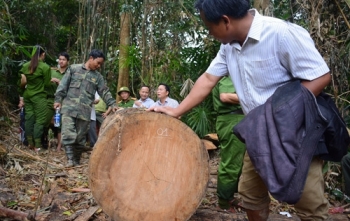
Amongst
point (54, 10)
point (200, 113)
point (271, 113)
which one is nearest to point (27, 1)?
point (54, 10)

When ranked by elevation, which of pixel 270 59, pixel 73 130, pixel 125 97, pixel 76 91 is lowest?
pixel 73 130

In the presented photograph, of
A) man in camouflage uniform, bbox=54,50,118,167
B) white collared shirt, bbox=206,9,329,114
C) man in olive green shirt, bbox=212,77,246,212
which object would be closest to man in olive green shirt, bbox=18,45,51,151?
man in camouflage uniform, bbox=54,50,118,167

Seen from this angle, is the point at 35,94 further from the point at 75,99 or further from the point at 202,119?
the point at 202,119

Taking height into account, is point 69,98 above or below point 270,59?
below

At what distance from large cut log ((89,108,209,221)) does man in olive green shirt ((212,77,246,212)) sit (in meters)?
1.21

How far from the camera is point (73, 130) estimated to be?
6.40 meters

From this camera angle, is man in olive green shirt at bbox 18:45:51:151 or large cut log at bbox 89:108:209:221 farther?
man in olive green shirt at bbox 18:45:51:151

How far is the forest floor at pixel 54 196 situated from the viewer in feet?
13.1

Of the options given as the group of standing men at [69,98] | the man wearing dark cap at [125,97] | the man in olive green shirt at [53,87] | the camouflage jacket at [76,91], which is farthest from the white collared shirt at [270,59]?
the man in olive green shirt at [53,87]

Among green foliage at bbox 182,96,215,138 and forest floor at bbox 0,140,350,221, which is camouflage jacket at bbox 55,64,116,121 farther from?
green foliage at bbox 182,96,215,138

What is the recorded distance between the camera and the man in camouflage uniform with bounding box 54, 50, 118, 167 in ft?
20.9

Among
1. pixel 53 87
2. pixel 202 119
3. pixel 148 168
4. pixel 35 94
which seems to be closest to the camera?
pixel 148 168

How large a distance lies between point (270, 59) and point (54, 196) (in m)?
2.90

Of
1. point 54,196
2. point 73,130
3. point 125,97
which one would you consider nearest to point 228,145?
point 54,196
